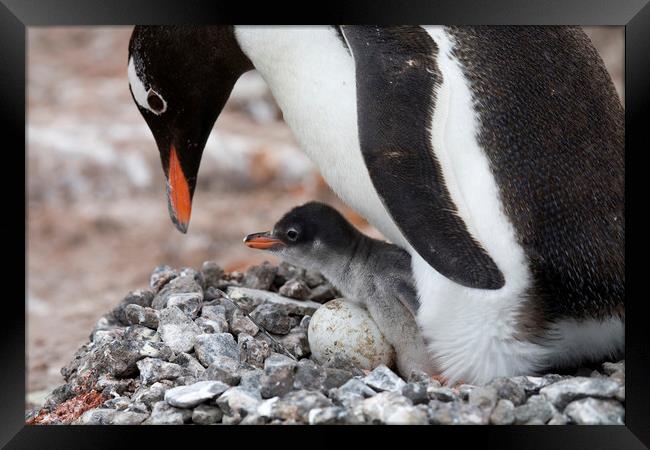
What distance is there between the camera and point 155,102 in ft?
5.46

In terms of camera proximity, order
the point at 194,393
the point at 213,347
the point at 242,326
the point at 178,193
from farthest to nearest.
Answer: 1. the point at 178,193
2. the point at 242,326
3. the point at 213,347
4. the point at 194,393

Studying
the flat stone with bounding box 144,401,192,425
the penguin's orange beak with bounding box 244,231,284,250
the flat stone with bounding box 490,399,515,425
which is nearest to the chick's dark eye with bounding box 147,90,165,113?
the penguin's orange beak with bounding box 244,231,284,250

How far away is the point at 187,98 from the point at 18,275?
0.54 m

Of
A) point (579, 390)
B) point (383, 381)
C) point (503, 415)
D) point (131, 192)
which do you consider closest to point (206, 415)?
point (383, 381)

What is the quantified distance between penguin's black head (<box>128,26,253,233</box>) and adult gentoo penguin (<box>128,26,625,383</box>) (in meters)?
0.17

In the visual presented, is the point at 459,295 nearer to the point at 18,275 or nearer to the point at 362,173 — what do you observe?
the point at 362,173

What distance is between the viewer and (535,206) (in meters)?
1.40

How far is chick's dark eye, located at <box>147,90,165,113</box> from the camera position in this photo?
165cm

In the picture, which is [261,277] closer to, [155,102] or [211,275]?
[211,275]

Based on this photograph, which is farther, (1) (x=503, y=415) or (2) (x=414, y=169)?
(2) (x=414, y=169)

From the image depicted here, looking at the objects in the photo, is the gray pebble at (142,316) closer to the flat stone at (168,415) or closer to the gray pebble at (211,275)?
the gray pebble at (211,275)

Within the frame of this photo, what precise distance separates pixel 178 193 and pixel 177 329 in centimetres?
30

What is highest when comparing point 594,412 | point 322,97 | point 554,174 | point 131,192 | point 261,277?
point 131,192

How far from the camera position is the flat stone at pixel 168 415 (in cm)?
124
